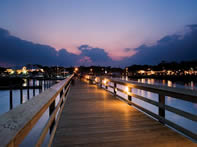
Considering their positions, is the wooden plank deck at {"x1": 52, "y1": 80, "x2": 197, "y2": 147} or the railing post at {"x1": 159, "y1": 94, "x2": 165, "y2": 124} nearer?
the wooden plank deck at {"x1": 52, "y1": 80, "x2": 197, "y2": 147}

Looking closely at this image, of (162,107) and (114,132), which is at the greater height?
(162,107)

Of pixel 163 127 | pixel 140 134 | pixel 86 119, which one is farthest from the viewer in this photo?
pixel 86 119

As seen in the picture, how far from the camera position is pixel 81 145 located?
236 centimetres

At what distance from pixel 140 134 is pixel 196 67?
383ft

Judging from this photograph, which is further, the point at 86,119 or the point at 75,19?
the point at 75,19

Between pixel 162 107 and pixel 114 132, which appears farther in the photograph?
pixel 162 107

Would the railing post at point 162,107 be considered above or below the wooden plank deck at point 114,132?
above

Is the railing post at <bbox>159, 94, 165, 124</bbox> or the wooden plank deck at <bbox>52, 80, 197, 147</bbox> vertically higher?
the railing post at <bbox>159, 94, 165, 124</bbox>

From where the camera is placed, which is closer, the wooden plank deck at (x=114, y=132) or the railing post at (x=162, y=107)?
the wooden plank deck at (x=114, y=132)

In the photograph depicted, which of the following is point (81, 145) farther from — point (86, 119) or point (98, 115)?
point (98, 115)

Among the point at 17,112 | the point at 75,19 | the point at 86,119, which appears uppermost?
the point at 75,19

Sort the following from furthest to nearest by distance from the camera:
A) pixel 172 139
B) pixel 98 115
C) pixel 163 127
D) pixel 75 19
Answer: pixel 75 19
pixel 98 115
pixel 163 127
pixel 172 139

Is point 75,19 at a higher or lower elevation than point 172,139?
higher

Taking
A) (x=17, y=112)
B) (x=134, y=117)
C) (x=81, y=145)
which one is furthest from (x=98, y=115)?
(x=17, y=112)
